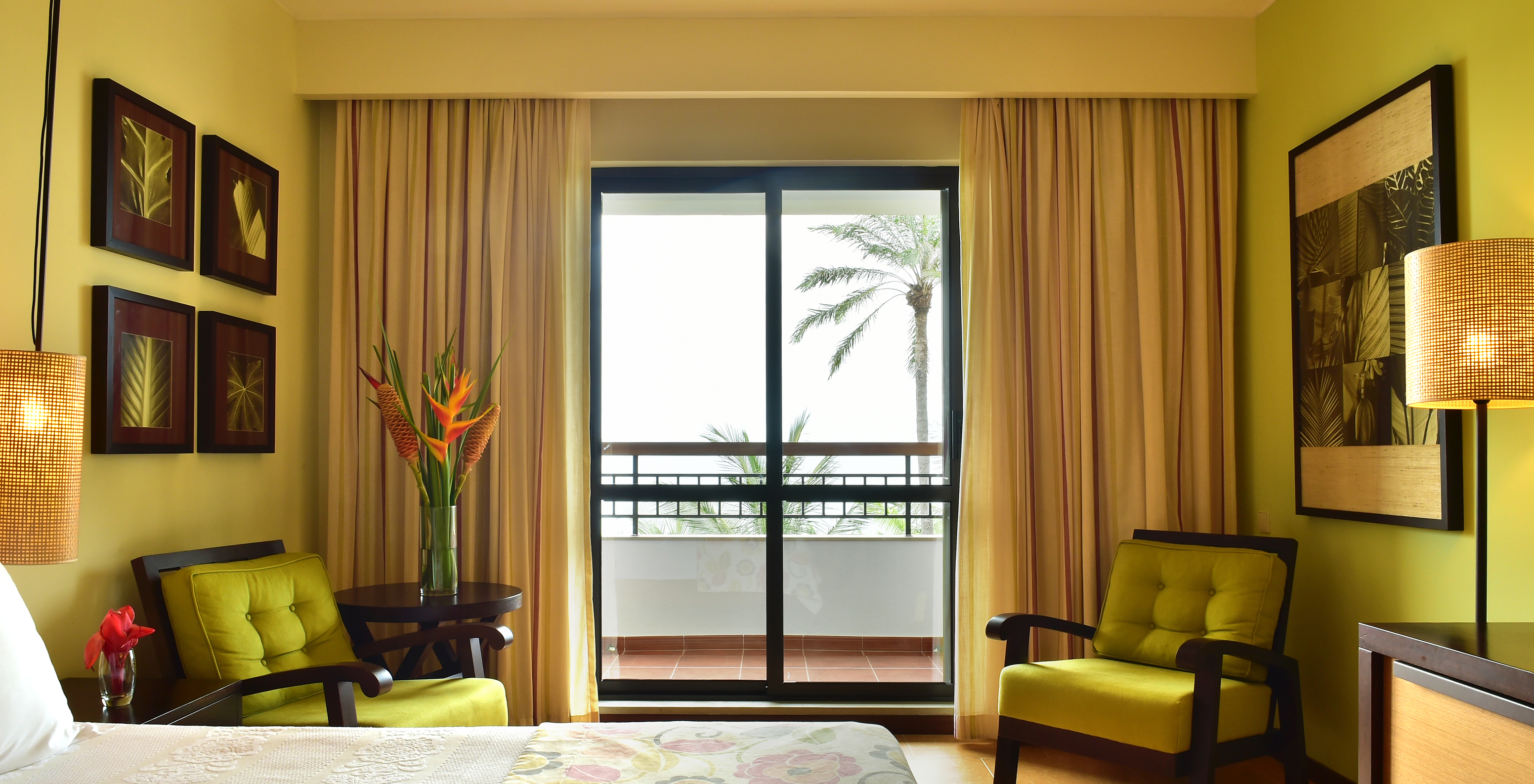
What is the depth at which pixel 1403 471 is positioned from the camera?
8.82 ft

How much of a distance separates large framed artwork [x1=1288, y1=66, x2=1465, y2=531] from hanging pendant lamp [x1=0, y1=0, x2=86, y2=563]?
3161mm

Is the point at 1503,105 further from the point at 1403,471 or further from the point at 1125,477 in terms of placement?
the point at 1125,477

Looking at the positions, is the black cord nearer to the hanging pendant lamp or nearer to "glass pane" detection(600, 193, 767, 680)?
the hanging pendant lamp

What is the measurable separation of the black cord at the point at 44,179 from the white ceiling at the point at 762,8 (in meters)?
1.27

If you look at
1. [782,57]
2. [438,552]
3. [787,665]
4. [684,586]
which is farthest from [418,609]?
[782,57]

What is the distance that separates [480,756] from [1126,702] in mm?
1893

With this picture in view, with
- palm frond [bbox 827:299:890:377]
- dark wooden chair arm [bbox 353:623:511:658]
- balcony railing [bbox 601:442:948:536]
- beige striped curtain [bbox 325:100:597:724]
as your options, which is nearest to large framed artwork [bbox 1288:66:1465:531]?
balcony railing [bbox 601:442:948:536]

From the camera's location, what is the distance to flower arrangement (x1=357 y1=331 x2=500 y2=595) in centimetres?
312

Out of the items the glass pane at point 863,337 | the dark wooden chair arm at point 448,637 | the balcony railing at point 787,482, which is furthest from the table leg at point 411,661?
the glass pane at point 863,337

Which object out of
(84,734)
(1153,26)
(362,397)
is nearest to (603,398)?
(362,397)

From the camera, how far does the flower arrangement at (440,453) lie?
3.12 meters

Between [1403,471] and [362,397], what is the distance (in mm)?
3541

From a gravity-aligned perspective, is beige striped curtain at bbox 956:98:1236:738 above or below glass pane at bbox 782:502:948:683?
above

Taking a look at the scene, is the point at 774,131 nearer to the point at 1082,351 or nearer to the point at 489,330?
the point at 489,330
